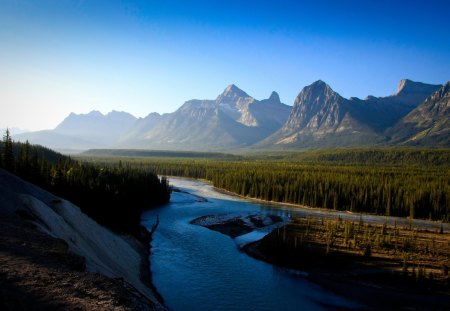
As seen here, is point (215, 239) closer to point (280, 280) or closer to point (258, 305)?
point (280, 280)

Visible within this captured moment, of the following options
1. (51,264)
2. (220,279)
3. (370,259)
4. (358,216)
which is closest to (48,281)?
(51,264)

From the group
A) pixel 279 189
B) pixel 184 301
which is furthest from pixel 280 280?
pixel 279 189

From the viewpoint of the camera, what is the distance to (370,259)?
56125mm

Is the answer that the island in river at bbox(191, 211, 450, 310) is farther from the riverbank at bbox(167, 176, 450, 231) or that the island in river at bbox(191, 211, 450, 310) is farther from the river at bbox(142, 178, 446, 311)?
the riverbank at bbox(167, 176, 450, 231)

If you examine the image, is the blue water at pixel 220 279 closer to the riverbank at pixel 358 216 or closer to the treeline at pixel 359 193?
the riverbank at pixel 358 216

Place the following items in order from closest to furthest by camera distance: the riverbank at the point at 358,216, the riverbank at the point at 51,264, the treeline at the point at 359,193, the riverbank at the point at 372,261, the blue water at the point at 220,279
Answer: the riverbank at the point at 51,264, the blue water at the point at 220,279, the riverbank at the point at 372,261, the riverbank at the point at 358,216, the treeline at the point at 359,193

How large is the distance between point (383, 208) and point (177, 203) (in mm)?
60027

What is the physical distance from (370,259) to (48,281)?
46.4 metres

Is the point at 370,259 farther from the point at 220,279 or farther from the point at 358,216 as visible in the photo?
the point at 358,216

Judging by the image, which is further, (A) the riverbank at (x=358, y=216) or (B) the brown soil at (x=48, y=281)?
(A) the riverbank at (x=358, y=216)

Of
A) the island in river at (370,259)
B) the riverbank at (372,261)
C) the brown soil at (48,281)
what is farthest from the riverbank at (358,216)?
the brown soil at (48,281)

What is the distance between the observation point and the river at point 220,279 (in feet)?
133

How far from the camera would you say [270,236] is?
65062mm

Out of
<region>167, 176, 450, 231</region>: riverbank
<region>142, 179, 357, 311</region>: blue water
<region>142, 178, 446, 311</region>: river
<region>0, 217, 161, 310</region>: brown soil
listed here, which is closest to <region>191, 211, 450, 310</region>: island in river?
<region>142, 178, 446, 311</region>: river
